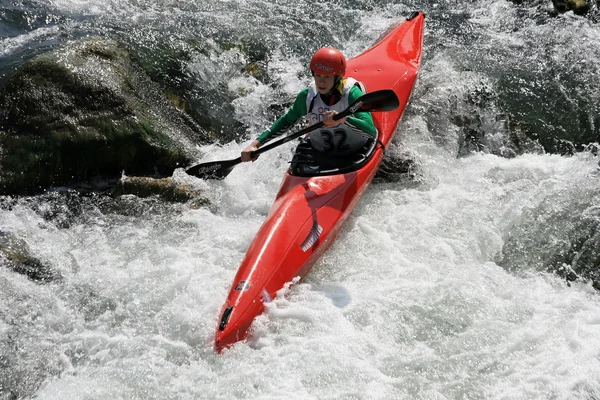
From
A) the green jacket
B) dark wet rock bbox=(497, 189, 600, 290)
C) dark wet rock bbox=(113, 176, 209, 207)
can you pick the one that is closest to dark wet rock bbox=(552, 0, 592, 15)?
dark wet rock bbox=(497, 189, 600, 290)

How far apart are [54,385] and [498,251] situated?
299 centimetres

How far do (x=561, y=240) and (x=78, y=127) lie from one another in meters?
3.84

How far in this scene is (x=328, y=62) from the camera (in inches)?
158

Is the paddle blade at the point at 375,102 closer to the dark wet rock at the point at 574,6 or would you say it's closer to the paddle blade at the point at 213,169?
the paddle blade at the point at 213,169

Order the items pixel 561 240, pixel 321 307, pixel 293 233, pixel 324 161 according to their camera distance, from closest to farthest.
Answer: pixel 321 307
pixel 293 233
pixel 561 240
pixel 324 161

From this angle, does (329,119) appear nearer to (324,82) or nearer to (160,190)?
(324,82)

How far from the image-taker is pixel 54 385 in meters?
3.15

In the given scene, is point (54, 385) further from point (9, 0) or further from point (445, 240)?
point (9, 0)

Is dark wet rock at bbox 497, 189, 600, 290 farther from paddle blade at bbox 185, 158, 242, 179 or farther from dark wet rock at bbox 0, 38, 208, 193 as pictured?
dark wet rock at bbox 0, 38, 208, 193

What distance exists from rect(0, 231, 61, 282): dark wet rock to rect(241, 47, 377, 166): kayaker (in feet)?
5.16

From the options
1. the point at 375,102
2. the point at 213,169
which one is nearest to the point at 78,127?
the point at 213,169

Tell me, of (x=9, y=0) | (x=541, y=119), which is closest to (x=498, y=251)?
(x=541, y=119)

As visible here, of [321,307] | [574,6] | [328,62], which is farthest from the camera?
[574,6]

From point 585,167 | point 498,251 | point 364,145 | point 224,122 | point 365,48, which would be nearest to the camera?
point 498,251
